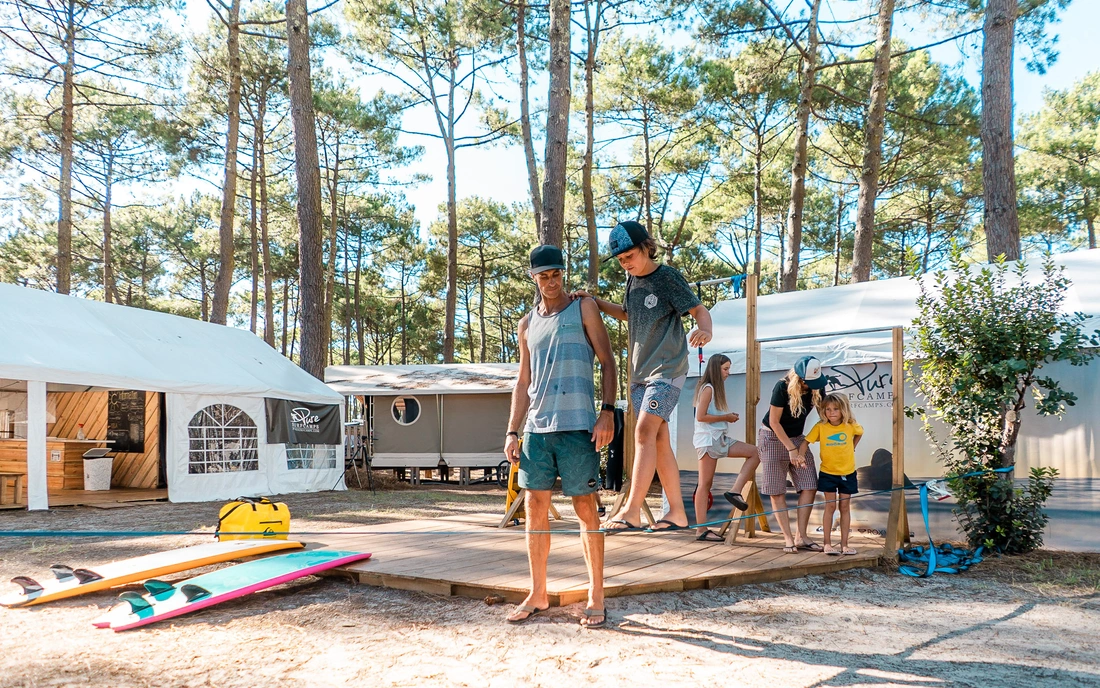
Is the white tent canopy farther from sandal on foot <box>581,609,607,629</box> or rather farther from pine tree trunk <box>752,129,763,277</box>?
A: pine tree trunk <box>752,129,763,277</box>

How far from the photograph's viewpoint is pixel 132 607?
3.50m

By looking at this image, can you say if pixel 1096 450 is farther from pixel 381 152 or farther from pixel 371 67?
pixel 381 152

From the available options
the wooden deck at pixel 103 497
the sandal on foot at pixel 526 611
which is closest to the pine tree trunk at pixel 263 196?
the wooden deck at pixel 103 497

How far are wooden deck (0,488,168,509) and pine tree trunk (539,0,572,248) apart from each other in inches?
254

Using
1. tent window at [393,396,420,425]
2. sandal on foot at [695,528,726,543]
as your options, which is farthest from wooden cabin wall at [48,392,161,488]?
sandal on foot at [695,528,726,543]

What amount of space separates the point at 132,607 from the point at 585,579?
2112 millimetres

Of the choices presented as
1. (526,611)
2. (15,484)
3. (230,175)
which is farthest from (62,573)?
(230,175)

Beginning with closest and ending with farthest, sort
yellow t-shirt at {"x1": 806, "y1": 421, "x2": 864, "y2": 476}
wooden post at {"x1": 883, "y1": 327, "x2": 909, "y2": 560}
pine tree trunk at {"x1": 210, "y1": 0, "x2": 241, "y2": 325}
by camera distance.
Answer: yellow t-shirt at {"x1": 806, "y1": 421, "x2": 864, "y2": 476} < wooden post at {"x1": 883, "y1": 327, "x2": 909, "y2": 560} < pine tree trunk at {"x1": 210, "y1": 0, "x2": 241, "y2": 325}

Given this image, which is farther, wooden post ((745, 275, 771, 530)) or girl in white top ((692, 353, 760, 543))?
wooden post ((745, 275, 771, 530))

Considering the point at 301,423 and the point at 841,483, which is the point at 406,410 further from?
the point at 841,483

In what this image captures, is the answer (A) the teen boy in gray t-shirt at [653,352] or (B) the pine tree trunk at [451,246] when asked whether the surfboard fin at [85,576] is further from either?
(B) the pine tree trunk at [451,246]

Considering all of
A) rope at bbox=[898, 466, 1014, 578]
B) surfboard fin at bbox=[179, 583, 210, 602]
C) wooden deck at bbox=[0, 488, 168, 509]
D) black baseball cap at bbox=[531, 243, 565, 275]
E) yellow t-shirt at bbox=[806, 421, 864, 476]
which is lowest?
wooden deck at bbox=[0, 488, 168, 509]

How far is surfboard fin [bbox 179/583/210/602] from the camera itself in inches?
142

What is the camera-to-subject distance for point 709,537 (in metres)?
5.51
